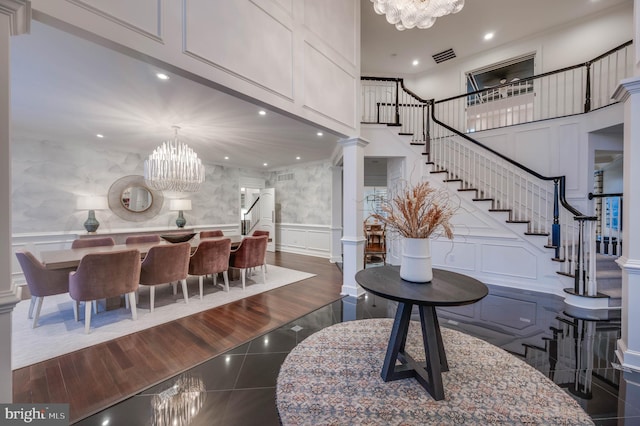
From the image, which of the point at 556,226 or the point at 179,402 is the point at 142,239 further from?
the point at 556,226

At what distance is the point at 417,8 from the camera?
2902mm

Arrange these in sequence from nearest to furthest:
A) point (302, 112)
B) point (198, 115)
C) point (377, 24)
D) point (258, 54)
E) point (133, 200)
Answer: point (258, 54)
point (302, 112)
point (198, 115)
point (377, 24)
point (133, 200)

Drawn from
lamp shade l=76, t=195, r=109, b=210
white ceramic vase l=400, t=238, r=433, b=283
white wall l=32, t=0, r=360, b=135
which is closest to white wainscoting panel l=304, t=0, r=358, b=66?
white wall l=32, t=0, r=360, b=135

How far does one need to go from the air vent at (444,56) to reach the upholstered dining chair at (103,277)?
696 cm

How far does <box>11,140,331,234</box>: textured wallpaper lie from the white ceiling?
0.37 meters

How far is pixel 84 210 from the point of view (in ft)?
15.9

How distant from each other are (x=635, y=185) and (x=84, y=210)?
7.74 m

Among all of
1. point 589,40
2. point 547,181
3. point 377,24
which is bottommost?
point 547,181

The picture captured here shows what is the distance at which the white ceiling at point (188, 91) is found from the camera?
223cm

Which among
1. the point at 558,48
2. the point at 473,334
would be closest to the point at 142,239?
the point at 473,334

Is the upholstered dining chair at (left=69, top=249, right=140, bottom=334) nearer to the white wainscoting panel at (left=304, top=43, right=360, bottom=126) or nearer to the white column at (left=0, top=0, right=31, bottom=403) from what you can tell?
the white column at (left=0, top=0, right=31, bottom=403)

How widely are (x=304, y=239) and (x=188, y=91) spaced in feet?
16.1

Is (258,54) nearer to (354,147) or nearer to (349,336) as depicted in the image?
(354,147)

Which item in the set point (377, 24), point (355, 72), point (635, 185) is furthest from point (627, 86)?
point (377, 24)
